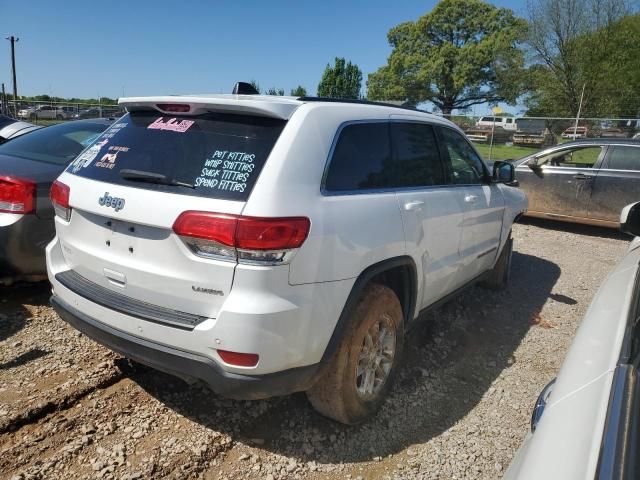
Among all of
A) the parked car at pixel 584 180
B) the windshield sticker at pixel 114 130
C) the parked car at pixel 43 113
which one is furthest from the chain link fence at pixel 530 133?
the parked car at pixel 43 113

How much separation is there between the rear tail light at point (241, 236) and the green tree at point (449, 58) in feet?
176

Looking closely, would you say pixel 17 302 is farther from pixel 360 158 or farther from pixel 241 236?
pixel 360 158

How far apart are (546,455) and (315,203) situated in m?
1.43

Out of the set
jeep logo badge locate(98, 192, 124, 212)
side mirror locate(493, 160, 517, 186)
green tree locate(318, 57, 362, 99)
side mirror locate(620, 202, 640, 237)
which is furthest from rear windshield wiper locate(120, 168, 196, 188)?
green tree locate(318, 57, 362, 99)

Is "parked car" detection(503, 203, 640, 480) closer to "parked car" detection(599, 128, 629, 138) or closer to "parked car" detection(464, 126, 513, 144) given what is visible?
"parked car" detection(464, 126, 513, 144)

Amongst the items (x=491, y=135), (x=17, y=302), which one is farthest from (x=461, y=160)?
(x=491, y=135)

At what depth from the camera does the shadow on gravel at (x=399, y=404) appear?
2750 millimetres

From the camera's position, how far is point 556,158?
28.5 feet

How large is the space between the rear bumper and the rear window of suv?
0.75m

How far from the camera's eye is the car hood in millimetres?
3883

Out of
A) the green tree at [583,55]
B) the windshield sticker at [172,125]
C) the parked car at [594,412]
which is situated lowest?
the parked car at [594,412]

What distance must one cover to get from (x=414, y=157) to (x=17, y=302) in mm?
3625

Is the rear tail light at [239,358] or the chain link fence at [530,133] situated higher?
the chain link fence at [530,133]

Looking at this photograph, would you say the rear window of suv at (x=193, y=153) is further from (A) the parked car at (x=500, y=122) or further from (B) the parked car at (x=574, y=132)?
(B) the parked car at (x=574, y=132)
